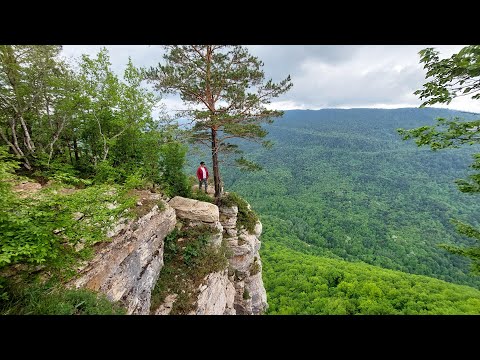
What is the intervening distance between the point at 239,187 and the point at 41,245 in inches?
3330

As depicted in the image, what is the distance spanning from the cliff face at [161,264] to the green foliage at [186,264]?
0.19 meters

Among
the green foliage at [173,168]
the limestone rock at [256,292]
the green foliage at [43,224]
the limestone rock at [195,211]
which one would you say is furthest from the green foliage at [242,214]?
the green foliage at [43,224]

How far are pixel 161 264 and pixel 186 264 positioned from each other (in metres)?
0.95

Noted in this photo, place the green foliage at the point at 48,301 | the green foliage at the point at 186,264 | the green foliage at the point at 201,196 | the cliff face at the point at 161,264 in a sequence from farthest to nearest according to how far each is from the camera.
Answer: the green foliage at the point at 201,196, the green foliage at the point at 186,264, the cliff face at the point at 161,264, the green foliage at the point at 48,301

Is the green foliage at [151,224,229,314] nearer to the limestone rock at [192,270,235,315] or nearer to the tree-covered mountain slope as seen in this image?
the limestone rock at [192,270,235,315]

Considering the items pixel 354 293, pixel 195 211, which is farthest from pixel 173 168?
pixel 354 293

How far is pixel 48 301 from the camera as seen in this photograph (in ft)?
13.3

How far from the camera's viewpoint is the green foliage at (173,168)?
11086mm

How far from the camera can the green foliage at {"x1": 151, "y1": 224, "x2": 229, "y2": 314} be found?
7988 millimetres

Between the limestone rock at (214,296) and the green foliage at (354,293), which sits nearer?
the limestone rock at (214,296)

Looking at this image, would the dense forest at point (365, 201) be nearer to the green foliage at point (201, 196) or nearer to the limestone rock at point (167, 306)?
the limestone rock at point (167, 306)
